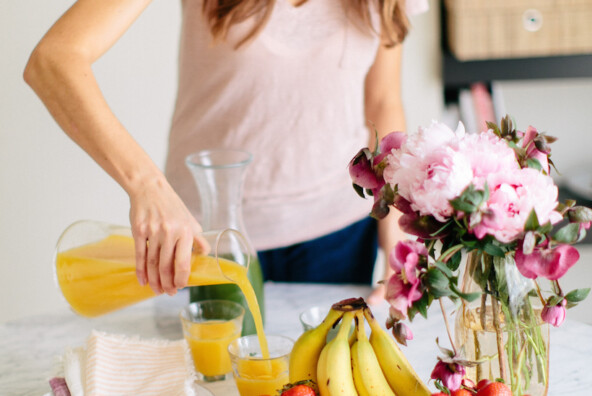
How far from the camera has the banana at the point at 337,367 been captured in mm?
762

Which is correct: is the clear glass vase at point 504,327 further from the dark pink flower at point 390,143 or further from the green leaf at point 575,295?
the dark pink flower at point 390,143

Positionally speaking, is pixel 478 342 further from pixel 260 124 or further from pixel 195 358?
pixel 260 124

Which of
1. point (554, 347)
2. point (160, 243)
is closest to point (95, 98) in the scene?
point (160, 243)

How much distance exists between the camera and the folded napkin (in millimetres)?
974

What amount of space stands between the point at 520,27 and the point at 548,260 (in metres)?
1.50

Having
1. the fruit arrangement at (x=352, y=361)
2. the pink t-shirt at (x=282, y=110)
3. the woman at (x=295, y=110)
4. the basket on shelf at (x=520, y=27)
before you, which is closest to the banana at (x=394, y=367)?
the fruit arrangement at (x=352, y=361)

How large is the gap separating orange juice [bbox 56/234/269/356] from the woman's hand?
68mm

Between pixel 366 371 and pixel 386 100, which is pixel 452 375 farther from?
pixel 386 100

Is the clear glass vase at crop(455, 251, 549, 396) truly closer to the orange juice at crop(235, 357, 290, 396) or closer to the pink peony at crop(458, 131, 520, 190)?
the pink peony at crop(458, 131, 520, 190)

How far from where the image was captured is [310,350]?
0.81m

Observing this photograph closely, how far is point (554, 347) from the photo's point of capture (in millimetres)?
1118

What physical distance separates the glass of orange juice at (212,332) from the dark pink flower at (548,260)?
50 cm

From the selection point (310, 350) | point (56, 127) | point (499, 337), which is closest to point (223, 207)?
point (310, 350)

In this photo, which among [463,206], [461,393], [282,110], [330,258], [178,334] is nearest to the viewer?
[463,206]
